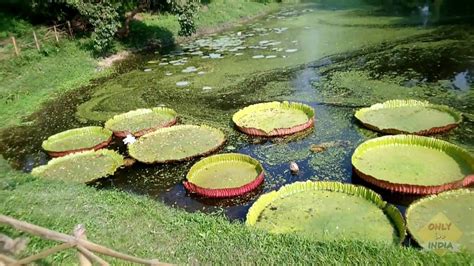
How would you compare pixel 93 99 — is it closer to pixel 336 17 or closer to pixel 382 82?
pixel 382 82

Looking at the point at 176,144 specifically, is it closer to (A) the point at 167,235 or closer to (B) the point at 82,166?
(B) the point at 82,166

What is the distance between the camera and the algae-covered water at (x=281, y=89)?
876 centimetres

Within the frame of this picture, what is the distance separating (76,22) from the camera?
18875mm

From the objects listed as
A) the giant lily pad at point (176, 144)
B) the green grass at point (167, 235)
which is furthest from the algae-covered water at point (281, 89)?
the green grass at point (167, 235)

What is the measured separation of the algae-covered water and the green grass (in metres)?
0.99

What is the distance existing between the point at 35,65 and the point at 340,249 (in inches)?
534

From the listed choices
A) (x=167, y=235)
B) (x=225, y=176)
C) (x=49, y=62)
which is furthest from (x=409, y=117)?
(x=49, y=62)

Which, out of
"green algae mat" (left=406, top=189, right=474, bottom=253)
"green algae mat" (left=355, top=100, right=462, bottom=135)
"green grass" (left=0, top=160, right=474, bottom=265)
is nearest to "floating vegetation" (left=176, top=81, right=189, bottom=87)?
"green algae mat" (left=355, top=100, right=462, bottom=135)

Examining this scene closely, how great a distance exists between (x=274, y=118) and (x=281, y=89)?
235cm

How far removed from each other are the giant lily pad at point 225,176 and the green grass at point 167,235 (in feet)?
2.32

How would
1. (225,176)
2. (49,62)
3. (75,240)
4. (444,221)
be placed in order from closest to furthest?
1. (75,240)
2. (444,221)
3. (225,176)
4. (49,62)

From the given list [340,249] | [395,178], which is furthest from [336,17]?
[340,249]

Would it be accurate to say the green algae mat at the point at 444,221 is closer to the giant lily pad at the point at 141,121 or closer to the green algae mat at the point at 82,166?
the green algae mat at the point at 82,166

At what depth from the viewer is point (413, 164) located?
7.86 metres
